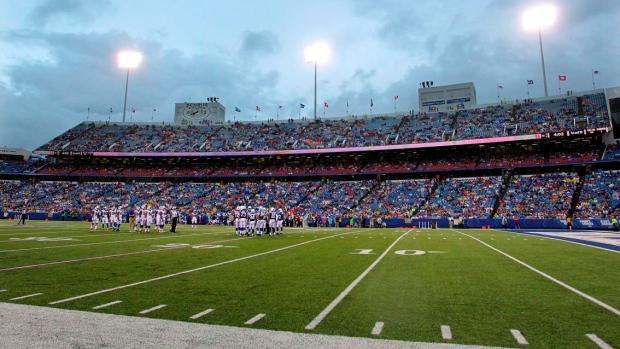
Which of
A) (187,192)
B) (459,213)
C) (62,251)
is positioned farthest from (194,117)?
(62,251)

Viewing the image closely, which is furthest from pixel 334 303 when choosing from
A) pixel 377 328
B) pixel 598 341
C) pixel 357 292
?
pixel 598 341

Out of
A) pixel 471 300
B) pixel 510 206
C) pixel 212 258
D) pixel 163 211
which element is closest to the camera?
pixel 471 300

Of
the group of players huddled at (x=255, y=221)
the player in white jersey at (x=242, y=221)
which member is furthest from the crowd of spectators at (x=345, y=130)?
the player in white jersey at (x=242, y=221)

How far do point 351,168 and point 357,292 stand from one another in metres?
46.2

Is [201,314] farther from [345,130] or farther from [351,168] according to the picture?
[345,130]

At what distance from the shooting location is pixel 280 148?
2213 inches

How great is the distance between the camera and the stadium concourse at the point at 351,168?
41.2 meters

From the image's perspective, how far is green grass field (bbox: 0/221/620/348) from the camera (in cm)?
509

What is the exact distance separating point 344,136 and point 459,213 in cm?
2163

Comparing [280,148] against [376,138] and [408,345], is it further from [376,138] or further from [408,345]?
[408,345]

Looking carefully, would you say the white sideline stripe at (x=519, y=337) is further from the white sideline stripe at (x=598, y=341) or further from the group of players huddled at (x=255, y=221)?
the group of players huddled at (x=255, y=221)

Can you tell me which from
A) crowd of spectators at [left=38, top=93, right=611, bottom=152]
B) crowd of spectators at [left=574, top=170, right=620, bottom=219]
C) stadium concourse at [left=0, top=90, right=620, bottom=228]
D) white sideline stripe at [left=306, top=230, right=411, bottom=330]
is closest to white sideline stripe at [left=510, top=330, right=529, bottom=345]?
white sideline stripe at [left=306, top=230, right=411, bottom=330]

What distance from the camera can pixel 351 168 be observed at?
53156mm

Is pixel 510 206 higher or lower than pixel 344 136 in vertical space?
lower
